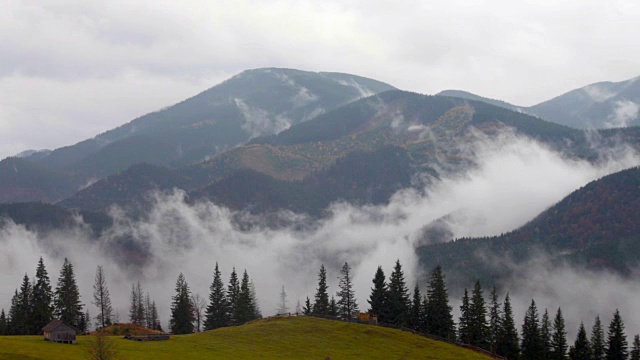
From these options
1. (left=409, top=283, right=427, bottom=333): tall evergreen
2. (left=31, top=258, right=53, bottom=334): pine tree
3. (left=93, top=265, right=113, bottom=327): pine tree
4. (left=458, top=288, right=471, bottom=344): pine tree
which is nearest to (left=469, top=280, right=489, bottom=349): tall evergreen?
(left=458, top=288, right=471, bottom=344): pine tree

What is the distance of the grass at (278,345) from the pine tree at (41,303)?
1096 inches

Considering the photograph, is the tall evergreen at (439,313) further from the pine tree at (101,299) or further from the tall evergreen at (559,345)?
the pine tree at (101,299)

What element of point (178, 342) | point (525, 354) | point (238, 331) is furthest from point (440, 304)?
point (178, 342)

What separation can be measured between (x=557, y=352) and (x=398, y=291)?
34.3 metres

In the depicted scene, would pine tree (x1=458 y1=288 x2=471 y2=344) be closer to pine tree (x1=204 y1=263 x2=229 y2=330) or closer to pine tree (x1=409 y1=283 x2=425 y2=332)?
pine tree (x1=409 y1=283 x2=425 y2=332)

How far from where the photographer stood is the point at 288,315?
157500mm

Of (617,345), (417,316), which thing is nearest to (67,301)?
(417,316)

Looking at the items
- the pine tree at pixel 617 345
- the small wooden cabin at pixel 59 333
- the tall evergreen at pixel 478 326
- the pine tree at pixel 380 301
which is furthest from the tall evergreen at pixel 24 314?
the pine tree at pixel 617 345

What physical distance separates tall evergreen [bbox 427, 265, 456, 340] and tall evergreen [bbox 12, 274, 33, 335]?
80190mm

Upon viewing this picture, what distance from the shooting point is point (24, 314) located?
149500mm

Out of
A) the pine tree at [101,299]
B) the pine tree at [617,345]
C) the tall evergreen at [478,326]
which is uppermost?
the pine tree at [101,299]

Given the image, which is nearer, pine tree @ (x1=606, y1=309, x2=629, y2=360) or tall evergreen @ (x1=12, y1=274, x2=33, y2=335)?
pine tree @ (x1=606, y1=309, x2=629, y2=360)

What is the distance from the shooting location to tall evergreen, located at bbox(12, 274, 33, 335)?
14450 cm

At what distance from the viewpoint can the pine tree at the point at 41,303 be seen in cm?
14188
